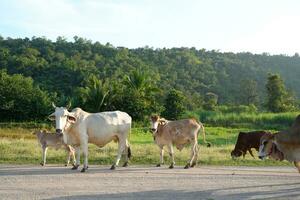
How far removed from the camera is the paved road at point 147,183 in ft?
36.5

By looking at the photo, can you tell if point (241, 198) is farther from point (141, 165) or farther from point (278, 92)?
point (278, 92)

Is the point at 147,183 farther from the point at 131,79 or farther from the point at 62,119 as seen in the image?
the point at 131,79

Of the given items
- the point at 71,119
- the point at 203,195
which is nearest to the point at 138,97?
the point at 71,119

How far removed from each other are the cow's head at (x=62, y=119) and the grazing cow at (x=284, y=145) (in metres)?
6.41

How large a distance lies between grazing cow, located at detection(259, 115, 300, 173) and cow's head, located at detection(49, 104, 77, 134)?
641 cm

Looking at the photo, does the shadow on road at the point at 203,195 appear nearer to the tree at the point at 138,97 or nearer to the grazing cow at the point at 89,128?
the grazing cow at the point at 89,128

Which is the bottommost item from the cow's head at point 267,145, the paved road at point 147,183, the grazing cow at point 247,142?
the paved road at point 147,183

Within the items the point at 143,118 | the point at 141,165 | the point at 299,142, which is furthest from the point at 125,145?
the point at 143,118

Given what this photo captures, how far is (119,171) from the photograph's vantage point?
15.7 m

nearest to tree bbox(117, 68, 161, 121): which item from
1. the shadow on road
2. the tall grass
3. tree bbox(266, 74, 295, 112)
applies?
the tall grass

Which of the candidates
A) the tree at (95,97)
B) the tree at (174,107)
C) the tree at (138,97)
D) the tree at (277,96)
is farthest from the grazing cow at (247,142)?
the tree at (277,96)

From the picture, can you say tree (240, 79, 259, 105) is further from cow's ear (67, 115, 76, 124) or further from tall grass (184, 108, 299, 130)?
cow's ear (67, 115, 76, 124)

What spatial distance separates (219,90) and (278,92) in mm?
36576

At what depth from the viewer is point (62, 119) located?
51.4ft
